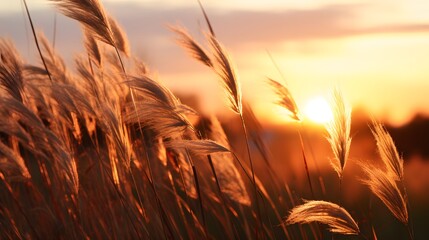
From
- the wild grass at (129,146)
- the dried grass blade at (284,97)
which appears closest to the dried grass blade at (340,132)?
the wild grass at (129,146)

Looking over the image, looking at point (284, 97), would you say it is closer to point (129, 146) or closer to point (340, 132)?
point (340, 132)

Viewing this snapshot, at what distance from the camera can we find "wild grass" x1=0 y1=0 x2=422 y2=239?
7.19 feet

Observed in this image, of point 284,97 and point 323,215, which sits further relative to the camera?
point 284,97

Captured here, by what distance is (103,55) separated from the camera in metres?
3.28

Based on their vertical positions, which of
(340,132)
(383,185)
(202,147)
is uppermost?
(202,147)

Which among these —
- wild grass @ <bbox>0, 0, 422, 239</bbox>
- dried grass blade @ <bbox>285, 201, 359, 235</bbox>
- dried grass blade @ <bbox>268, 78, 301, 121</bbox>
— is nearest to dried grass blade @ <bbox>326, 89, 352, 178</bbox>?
wild grass @ <bbox>0, 0, 422, 239</bbox>

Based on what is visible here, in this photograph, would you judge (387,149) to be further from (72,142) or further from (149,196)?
(72,142)

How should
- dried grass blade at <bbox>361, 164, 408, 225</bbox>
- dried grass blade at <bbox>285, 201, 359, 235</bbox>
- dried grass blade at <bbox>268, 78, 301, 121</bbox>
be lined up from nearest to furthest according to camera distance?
dried grass blade at <bbox>285, 201, 359, 235</bbox> → dried grass blade at <bbox>361, 164, 408, 225</bbox> → dried grass blade at <bbox>268, 78, 301, 121</bbox>

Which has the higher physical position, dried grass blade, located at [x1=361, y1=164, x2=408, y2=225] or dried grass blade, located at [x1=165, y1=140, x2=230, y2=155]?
dried grass blade, located at [x1=165, y1=140, x2=230, y2=155]

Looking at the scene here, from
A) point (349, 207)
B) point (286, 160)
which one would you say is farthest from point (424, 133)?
point (286, 160)

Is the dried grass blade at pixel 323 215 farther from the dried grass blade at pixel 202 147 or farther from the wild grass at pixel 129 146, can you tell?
the dried grass blade at pixel 202 147

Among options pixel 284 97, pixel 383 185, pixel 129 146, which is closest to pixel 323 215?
pixel 383 185

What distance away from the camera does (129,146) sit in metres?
2.49

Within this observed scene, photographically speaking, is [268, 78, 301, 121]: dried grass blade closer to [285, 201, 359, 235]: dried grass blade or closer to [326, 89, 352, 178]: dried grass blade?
[326, 89, 352, 178]: dried grass blade
